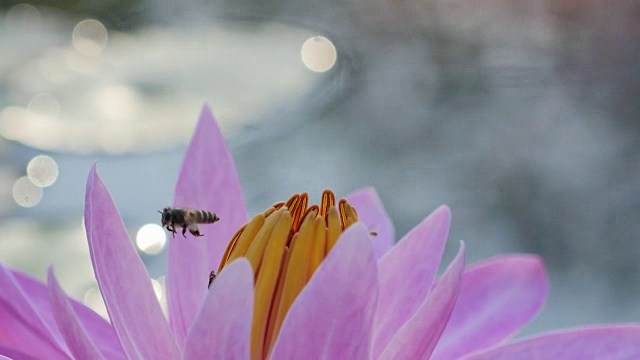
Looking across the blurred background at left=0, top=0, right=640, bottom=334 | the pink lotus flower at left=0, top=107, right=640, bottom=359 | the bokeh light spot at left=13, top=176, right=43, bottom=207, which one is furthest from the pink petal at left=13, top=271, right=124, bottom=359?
the bokeh light spot at left=13, top=176, right=43, bottom=207

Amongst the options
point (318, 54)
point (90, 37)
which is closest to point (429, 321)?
point (318, 54)

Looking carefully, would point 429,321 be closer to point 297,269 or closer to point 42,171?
point 297,269

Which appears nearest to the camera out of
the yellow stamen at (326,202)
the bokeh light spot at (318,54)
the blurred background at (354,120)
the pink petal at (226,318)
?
the pink petal at (226,318)

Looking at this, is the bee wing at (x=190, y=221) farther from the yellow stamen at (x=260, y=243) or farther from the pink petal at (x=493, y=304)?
the pink petal at (x=493, y=304)

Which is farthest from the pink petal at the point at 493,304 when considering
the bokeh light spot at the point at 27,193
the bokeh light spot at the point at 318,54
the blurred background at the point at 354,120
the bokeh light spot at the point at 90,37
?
the bokeh light spot at the point at 90,37

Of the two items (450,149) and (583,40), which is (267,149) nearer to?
(450,149)
